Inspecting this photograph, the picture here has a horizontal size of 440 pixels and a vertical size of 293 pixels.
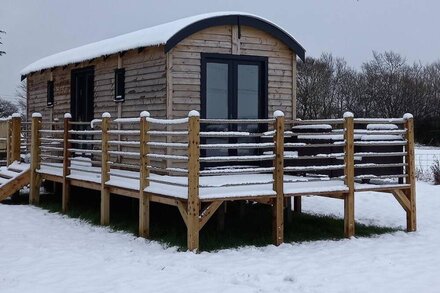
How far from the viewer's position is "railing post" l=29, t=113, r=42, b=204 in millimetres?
12945

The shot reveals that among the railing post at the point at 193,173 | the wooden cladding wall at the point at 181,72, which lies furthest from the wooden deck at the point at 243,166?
the wooden cladding wall at the point at 181,72

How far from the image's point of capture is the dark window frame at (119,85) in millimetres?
11789

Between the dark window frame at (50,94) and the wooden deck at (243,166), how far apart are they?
10.1 feet

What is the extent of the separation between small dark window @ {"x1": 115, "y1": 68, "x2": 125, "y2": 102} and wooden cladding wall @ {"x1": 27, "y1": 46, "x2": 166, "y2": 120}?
0.12 metres

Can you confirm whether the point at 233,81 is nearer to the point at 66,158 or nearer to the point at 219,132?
the point at 219,132

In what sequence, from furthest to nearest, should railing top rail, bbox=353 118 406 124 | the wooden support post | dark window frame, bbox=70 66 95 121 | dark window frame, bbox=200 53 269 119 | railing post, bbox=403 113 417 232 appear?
dark window frame, bbox=70 66 95 121, the wooden support post, dark window frame, bbox=200 53 269 119, railing post, bbox=403 113 417 232, railing top rail, bbox=353 118 406 124

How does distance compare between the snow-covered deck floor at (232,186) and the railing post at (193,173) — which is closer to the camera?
the railing post at (193,173)

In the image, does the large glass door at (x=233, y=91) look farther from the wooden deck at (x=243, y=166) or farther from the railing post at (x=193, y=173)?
the railing post at (x=193, y=173)

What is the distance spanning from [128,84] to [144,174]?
3048 millimetres

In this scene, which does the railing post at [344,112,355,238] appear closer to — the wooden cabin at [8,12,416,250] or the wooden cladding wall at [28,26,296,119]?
the wooden cabin at [8,12,416,250]

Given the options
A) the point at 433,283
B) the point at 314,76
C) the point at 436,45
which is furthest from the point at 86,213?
the point at 436,45

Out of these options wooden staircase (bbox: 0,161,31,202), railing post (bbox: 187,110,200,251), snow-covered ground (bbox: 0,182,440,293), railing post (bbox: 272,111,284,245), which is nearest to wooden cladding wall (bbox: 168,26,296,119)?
railing post (bbox: 272,111,284,245)

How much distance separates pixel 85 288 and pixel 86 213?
5.33m

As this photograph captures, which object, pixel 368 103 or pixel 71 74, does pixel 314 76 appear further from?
pixel 71 74
